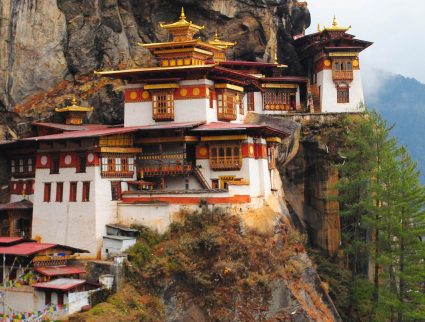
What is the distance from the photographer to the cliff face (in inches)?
1841

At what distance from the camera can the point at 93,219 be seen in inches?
1526

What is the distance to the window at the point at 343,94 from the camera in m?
58.2

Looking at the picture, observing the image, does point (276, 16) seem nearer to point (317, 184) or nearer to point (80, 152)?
point (317, 184)

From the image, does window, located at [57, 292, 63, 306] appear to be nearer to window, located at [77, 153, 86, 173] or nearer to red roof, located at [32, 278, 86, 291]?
red roof, located at [32, 278, 86, 291]

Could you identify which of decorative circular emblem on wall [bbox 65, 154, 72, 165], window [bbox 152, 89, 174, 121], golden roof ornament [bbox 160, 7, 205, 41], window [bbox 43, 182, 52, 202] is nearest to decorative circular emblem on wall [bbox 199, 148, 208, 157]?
window [bbox 152, 89, 174, 121]

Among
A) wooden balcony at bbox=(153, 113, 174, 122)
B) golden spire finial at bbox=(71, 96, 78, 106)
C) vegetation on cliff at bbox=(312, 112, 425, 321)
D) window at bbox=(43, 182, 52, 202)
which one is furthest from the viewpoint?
golden spire finial at bbox=(71, 96, 78, 106)

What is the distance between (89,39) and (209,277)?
73.9ft

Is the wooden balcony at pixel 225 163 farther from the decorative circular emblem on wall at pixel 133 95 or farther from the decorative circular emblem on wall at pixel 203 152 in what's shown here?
the decorative circular emblem on wall at pixel 133 95

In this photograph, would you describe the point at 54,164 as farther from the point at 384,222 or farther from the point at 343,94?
the point at 343,94

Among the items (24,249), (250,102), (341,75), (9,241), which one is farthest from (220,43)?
(24,249)

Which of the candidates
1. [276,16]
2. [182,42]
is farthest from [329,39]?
[182,42]

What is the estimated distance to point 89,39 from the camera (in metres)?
50.5

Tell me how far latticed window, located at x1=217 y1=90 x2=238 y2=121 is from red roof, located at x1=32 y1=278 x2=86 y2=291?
53.6 feet

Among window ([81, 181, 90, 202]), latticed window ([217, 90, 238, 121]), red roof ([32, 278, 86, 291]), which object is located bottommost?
red roof ([32, 278, 86, 291])
